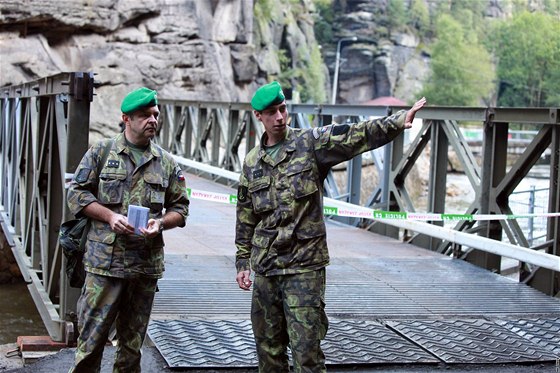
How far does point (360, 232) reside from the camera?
39.2 ft

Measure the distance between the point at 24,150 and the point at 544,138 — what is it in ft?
16.9

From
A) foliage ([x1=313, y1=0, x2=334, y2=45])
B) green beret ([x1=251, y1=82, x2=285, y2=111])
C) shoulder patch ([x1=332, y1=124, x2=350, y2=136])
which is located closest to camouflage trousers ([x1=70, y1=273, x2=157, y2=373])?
green beret ([x1=251, y1=82, x2=285, y2=111])

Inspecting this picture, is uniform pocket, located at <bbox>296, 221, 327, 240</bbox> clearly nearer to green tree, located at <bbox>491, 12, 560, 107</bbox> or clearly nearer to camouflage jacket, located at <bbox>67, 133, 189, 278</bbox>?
camouflage jacket, located at <bbox>67, 133, 189, 278</bbox>

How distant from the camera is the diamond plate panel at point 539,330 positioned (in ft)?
21.5

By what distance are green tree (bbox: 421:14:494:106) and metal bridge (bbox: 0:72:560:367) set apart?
7764 cm

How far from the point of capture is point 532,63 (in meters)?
36.5

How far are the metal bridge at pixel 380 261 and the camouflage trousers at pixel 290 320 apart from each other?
1.01 metres

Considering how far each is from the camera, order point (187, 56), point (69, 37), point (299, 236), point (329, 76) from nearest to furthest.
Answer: point (299, 236), point (69, 37), point (187, 56), point (329, 76)

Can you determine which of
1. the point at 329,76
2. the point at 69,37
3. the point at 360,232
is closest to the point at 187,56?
the point at 69,37

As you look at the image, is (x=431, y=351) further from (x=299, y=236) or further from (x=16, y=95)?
(x=16, y=95)

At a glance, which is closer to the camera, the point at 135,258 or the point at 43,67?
the point at 135,258

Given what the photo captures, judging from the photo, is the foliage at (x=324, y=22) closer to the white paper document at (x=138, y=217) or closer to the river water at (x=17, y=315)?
the river water at (x=17, y=315)

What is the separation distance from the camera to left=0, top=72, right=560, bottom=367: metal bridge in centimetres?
640

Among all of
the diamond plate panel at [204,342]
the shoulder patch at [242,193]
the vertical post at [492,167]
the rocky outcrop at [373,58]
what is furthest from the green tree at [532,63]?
the shoulder patch at [242,193]
